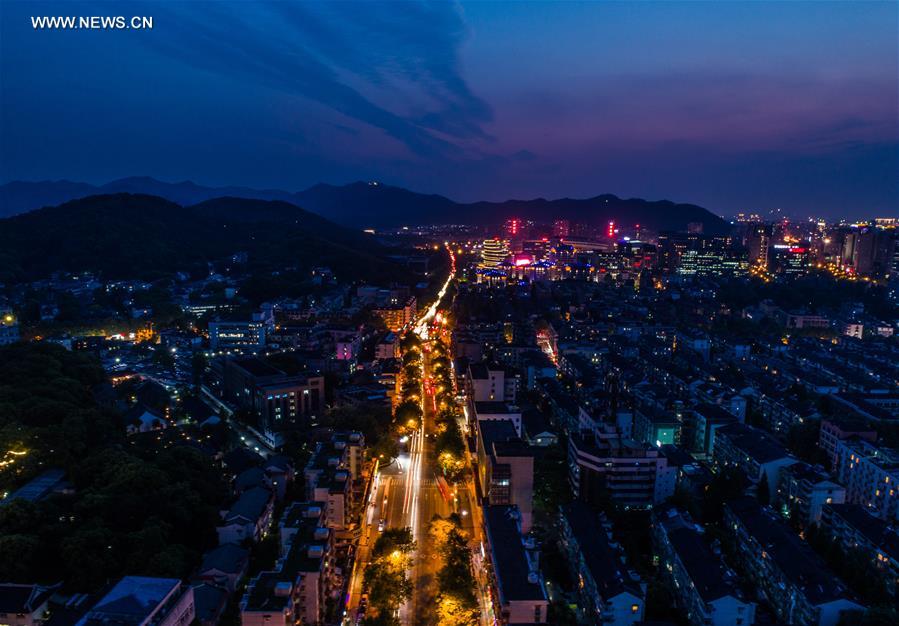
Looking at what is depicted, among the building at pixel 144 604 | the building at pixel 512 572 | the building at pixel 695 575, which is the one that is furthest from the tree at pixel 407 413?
the building at pixel 144 604

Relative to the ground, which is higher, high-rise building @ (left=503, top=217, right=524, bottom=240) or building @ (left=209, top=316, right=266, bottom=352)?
high-rise building @ (left=503, top=217, right=524, bottom=240)

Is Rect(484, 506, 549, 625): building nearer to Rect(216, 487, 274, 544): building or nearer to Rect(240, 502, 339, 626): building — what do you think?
Rect(240, 502, 339, 626): building

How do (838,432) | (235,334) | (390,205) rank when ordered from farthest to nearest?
(390,205)
(235,334)
(838,432)

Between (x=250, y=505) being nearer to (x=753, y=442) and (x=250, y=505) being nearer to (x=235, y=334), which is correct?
(x=753, y=442)

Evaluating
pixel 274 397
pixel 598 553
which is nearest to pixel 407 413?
pixel 274 397

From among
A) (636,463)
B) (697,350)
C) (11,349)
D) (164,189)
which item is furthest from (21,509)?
(164,189)

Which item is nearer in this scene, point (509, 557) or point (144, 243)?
point (509, 557)

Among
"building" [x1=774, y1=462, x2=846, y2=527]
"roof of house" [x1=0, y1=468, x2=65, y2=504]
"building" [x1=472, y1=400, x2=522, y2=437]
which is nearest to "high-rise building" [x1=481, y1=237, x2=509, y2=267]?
"building" [x1=472, y1=400, x2=522, y2=437]

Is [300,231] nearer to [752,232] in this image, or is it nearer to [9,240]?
[9,240]
